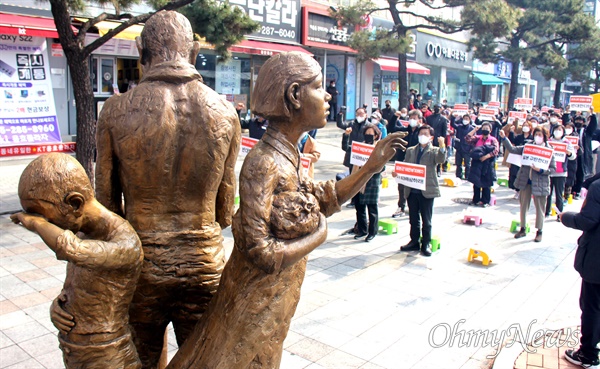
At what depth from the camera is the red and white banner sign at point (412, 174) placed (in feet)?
23.5

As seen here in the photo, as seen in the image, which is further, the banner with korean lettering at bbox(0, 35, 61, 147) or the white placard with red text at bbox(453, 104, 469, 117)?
the white placard with red text at bbox(453, 104, 469, 117)

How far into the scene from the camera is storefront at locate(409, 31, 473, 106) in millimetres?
26812

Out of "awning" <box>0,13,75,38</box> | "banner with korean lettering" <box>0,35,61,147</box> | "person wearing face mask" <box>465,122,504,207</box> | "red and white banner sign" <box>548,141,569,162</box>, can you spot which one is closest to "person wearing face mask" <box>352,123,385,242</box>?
"person wearing face mask" <box>465,122,504,207</box>

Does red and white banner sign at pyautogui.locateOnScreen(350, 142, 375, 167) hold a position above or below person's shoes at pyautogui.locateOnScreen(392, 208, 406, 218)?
above

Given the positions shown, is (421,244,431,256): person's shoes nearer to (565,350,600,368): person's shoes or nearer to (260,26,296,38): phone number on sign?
(565,350,600,368): person's shoes

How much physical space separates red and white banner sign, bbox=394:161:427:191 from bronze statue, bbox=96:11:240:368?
5.03m

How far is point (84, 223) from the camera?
2.05 metres

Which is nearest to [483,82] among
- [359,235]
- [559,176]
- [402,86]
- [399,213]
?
[402,86]

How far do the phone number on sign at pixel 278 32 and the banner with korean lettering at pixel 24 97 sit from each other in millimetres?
7968

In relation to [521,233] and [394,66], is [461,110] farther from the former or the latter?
[394,66]

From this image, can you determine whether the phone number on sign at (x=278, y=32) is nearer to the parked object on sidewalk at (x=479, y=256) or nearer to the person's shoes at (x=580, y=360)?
the parked object on sidewalk at (x=479, y=256)

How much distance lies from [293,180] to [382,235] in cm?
632

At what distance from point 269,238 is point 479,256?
5.63 metres

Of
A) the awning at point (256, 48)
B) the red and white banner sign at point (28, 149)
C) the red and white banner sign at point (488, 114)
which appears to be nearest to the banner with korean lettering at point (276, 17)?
the awning at point (256, 48)
